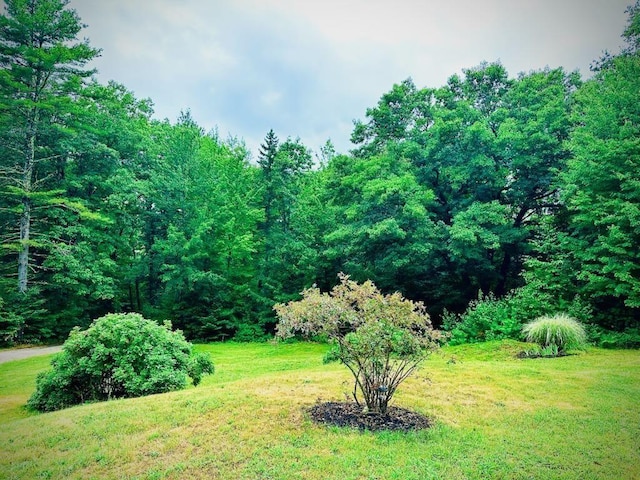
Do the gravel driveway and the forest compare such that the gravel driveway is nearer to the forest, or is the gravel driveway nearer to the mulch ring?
the forest

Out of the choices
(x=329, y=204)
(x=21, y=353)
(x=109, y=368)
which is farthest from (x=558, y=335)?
(x=21, y=353)

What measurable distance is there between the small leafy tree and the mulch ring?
7.4 inches

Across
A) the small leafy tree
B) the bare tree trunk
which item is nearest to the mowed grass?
the small leafy tree

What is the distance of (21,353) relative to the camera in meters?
14.0

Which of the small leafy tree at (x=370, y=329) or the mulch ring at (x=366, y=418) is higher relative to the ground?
the small leafy tree at (x=370, y=329)

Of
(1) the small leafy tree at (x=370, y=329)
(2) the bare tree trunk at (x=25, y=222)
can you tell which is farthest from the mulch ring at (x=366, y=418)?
(2) the bare tree trunk at (x=25, y=222)

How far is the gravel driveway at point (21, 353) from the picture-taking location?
12.7 m

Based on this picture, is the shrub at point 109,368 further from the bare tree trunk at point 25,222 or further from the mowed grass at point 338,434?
the bare tree trunk at point 25,222

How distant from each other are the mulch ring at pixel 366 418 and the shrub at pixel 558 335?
20.5 ft

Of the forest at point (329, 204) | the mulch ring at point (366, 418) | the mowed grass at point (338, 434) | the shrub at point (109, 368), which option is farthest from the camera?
the forest at point (329, 204)

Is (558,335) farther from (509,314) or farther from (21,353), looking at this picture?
(21,353)

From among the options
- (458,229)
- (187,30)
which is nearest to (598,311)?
(458,229)

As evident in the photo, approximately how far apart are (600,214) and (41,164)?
24217 mm

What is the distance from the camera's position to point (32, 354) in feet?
44.5
